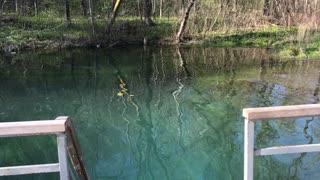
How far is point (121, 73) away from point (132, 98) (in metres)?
3.26

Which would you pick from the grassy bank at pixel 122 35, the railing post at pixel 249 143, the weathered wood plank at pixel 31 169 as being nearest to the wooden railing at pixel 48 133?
the weathered wood plank at pixel 31 169

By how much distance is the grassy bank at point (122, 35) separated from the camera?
18.4 m

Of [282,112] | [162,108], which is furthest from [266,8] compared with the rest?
[282,112]

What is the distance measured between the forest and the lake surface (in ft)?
9.54

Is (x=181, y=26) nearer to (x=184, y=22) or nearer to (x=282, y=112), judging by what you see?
(x=184, y=22)

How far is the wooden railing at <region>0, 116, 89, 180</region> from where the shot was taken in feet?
6.50

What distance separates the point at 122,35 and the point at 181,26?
9.38 ft

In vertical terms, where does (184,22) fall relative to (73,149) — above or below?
above

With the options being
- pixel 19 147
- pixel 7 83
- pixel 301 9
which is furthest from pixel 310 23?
pixel 19 147

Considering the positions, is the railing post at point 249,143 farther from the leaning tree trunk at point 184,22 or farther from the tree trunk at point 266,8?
the tree trunk at point 266,8

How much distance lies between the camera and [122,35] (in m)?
19.7

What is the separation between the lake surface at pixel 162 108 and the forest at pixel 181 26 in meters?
2.91

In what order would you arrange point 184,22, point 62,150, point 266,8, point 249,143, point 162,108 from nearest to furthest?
point 62,150 → point 249,143 → point 162,108 → point 184,22 → point 266,8

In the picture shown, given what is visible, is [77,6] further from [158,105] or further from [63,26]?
[158,105]
